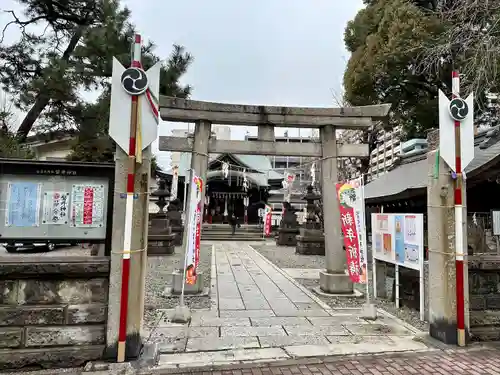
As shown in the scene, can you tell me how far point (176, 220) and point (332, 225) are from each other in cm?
1277

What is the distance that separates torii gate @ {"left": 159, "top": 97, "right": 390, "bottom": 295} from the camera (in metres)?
7.16

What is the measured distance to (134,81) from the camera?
13.0ft

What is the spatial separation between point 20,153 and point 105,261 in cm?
695

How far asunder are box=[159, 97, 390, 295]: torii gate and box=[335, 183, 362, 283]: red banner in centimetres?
99

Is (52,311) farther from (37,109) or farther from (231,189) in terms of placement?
(231,189)

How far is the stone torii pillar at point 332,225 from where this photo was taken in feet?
24.3

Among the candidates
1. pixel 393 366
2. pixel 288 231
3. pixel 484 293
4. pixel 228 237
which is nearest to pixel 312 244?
pixel 288 231

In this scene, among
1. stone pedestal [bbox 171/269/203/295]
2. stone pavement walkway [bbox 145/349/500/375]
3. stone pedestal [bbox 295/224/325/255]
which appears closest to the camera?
stone pavement walkway [bbox 145/349/500/375]

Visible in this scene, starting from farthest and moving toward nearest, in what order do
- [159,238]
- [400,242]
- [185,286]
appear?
[159,238] < [185,286] < [400,242]

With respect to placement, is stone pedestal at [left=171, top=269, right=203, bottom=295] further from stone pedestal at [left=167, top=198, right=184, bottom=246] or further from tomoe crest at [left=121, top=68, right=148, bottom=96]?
stone pedestal at [left=167, top=198, right=184, bottom=246]

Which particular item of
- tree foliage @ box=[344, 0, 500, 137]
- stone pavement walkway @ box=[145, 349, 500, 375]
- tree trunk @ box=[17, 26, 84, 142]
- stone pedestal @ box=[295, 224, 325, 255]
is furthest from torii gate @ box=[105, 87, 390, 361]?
stone pedestal @ box=[295, 224, 325, 255]

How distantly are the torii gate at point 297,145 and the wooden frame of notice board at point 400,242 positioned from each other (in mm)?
788

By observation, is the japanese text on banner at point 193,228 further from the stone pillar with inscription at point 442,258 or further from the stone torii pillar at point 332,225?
the stone pillar with inscription at point 442,258

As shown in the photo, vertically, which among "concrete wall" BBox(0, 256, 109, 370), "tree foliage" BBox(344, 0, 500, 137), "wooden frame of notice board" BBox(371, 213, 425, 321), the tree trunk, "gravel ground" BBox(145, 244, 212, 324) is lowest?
"gravel ground" BBox(145, 244, 212, 324)
